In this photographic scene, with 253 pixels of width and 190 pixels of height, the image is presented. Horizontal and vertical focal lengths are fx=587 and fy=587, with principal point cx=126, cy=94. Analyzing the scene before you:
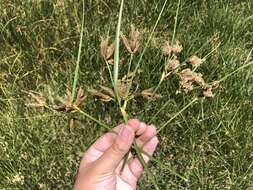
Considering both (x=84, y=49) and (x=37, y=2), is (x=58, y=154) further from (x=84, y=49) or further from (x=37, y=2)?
(x=37, y=2)

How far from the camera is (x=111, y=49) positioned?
192 centimetres

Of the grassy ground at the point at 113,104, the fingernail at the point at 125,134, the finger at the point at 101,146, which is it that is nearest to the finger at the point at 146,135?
the finger at the point at 101,146

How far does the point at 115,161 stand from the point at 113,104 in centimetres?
79

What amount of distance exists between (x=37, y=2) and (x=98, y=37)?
1.35 ft

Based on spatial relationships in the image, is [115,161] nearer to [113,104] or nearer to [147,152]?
[147,152]

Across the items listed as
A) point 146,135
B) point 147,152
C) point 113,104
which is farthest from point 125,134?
point 113,104

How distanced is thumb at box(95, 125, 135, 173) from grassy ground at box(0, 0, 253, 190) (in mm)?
562

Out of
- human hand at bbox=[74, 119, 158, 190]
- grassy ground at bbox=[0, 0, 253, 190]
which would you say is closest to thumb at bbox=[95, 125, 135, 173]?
human hand at bbox=[74, 119, 158, 190]

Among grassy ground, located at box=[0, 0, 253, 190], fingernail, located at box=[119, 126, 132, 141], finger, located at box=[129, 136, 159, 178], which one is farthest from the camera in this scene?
grassy ground, located at box=[0, 0, 253, 190]

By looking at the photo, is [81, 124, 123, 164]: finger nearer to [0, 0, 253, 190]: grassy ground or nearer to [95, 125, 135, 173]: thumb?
[95, 125, 135, 173]: thumb

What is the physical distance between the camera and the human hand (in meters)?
1.90

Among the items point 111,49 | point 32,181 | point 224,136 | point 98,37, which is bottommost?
point 32,181

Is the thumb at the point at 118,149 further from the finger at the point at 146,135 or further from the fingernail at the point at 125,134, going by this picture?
the finger at the point at 146,135

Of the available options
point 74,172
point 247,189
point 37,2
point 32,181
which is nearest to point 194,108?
point 247,189
